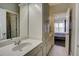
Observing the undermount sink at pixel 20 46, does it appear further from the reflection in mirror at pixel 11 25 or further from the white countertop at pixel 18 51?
the reflection in mirror at pixel 11 25

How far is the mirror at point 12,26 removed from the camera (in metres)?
1.65

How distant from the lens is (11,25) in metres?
1.71

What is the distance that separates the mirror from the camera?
1647 millimetres

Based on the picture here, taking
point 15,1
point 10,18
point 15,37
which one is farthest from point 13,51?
point 15,1

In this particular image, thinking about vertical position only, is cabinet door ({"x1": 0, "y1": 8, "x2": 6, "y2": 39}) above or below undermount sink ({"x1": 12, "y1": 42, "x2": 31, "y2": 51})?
above

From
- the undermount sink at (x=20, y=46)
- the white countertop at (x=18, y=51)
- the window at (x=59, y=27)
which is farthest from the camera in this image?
the window at (x=59, y=27)

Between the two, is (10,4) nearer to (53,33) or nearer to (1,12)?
(1,12)

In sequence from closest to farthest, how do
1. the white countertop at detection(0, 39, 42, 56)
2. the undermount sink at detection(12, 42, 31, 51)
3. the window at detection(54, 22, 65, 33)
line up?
the white countertop at detection(0, 39, 42, 56)
the undermount sink at detection(12, 42, 31, 51)
the window at detection(54, 22, 65, 33)

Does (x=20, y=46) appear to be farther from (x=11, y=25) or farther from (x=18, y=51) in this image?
(x=11, y=25)

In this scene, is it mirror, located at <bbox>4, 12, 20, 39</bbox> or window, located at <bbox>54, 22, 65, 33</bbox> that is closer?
mirror, located at <bbox>4, 12, 20, 39</bbox>

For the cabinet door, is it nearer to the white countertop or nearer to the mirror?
the mirror

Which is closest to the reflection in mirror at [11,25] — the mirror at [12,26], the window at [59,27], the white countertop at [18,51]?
the mirror at [12,26]

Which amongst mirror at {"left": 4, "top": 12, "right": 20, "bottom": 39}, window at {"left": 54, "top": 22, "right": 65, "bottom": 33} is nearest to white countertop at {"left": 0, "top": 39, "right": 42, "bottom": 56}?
mirror at {"left": 4, "top": 12, "right": 20, "bottom": 39}

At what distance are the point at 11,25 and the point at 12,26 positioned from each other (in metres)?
0.03
